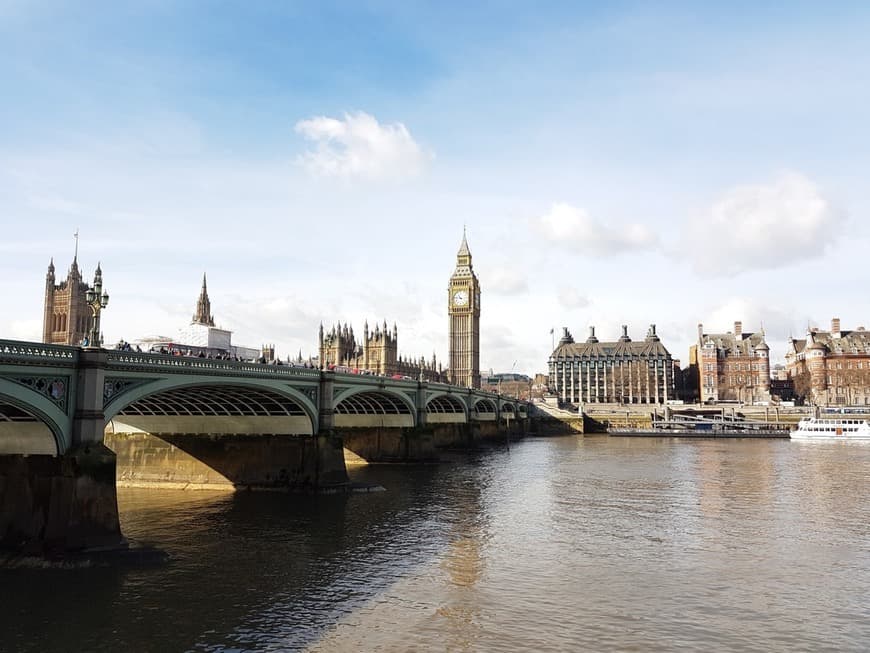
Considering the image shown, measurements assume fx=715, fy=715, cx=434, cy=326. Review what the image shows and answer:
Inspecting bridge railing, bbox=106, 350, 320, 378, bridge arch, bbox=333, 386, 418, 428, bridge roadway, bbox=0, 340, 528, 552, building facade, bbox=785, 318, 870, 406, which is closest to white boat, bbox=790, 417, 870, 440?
building facade, bbox=785, 318, 870, 406

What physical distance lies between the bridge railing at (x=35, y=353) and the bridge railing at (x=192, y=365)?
156cm

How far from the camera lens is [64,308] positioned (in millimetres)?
177750

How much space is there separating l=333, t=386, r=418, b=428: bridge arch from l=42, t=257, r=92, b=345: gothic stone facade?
13475 centimetres

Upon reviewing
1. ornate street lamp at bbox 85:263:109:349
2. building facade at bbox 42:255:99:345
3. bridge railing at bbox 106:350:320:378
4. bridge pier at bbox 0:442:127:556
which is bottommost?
bridge pier at bbox 0:442:127:556

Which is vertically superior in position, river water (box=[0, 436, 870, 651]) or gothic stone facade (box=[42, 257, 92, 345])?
gothic stone facade (box=[42, 257, 92, 345])

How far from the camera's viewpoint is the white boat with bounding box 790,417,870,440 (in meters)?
101

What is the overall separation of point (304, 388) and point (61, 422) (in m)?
18.6

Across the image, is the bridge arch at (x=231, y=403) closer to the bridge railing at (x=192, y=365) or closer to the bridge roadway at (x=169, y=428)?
the bridge roadway at (x=169, y=428)

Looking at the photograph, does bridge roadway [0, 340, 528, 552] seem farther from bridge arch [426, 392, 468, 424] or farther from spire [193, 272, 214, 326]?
spire [193, 272, 214, 326]

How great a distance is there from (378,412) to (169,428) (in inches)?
902

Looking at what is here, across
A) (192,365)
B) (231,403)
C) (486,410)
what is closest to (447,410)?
(486,410)

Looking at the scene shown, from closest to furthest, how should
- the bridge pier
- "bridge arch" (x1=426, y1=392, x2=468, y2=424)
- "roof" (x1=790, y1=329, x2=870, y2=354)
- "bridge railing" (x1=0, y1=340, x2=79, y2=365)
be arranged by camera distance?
"bridge railing" (x1=0, y1=340, x2=79, y2=365)
the bridge pier
"bridge arch" (x1=426, y1=392, x2=468, y2=424)
"roof" (x1=790, y1=329, x2=870, y2=354)

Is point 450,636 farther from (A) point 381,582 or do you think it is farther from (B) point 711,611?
(B) point 711,611

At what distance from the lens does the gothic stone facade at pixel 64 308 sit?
578 ft
